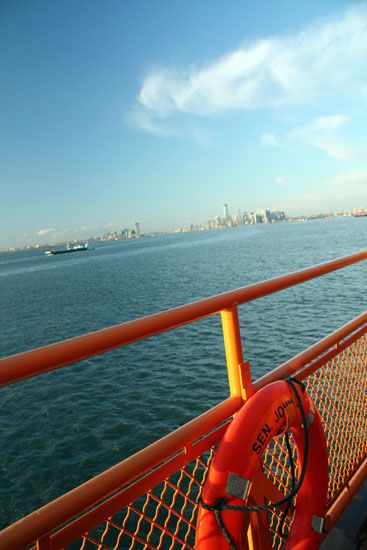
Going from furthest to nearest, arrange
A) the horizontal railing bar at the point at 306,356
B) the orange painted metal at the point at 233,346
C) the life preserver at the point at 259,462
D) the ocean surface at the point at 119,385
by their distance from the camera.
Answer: the ocean surface at the point at 119,385 → the horizontal railing bar at the point at 306,356 → the orange painted metal at the point at 233,346 → the life preserver at the point at 259,462

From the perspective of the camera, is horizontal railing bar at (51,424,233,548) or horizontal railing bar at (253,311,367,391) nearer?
horizontal railing bar at (51,424,233,548)

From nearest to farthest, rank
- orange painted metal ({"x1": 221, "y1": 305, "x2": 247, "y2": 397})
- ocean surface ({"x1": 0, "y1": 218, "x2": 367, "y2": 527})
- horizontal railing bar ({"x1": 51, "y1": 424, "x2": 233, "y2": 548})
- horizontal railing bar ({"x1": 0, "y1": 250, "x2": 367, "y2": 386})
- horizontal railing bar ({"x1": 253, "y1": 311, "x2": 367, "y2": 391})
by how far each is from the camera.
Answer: horizontal railing bar ({"x1": 0, "y1": 250, "x2": 367, "y2": 386}) < horizontal railing bar ({"x1": 51, "y1": 424, "x2": 233, "y2": 548}) < orange painted metal ({"x1": 221, "y1": 305, "x2": 247, "y2": 397}) < horizontal railing bar ({"x1": 253, "y1": 311, "x2": 367, "y2": 391}) < ocean surface ({"x1": 0, "y1": 218, "x2": 367, "y2": 527})

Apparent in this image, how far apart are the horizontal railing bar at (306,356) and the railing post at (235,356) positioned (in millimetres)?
114

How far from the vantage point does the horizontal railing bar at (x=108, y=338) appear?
1.04 metres

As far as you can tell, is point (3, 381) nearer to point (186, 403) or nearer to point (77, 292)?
point (186, 403)

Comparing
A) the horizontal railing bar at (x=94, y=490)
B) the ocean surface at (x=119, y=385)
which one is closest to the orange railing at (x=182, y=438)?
→ the horizontal railing bar at (x=94, y=490)

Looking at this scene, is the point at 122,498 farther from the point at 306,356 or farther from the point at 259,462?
the point at 306,356

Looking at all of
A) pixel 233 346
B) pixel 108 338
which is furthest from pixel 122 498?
pixel 233 346

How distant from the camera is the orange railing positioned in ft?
3.60

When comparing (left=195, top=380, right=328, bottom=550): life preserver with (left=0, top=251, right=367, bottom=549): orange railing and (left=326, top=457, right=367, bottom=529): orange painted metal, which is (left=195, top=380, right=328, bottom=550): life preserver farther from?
(left=326, top=457, right=367, bottom=529): orange painted metal

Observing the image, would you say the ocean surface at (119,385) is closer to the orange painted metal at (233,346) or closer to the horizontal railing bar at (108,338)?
the orange painted metal at (233,346)

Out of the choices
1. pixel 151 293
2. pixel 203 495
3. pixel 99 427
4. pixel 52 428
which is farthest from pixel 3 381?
pixel 151 293

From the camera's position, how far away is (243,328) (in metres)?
18.8

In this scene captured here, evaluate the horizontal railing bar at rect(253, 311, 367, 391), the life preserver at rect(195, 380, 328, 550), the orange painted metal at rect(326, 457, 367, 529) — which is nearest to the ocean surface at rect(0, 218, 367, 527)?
the orange painted metal at rect(326, 457, 367, 529)
